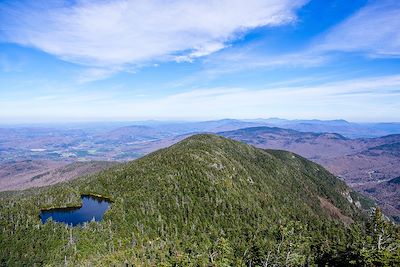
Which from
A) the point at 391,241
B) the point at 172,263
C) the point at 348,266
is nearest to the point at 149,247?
the point at 172,263

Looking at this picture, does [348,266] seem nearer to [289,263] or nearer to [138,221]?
[289,263]

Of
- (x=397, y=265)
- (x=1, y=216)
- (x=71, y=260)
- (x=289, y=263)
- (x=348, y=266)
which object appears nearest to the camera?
(x=397, y=265)

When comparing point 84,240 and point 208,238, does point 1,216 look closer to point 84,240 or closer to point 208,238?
point 84,240

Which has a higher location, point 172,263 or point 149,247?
point 172,263

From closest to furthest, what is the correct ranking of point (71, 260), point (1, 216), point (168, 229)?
point (71, 260) < point (1, 216) < point (168, 229)

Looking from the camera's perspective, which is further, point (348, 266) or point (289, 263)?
point (289, 263)

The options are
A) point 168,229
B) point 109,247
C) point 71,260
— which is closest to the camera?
point 71,260

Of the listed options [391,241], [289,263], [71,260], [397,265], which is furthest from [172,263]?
[391,241]

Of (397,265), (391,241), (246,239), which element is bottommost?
(246,239)

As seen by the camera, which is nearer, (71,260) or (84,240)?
(71,260)

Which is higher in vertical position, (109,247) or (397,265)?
(397,265)
